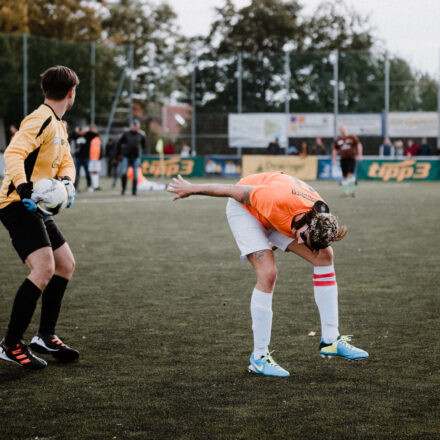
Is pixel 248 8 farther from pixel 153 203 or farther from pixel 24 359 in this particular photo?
pixel 24 359

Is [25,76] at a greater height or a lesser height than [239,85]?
lesser

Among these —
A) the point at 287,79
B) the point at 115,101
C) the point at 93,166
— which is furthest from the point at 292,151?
the point at 93,166

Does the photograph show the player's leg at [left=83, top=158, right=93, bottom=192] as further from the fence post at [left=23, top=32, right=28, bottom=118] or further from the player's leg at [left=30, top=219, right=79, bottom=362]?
the player's leg at [left=30, top=219, right=79, bottom=362]

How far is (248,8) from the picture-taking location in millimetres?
62906

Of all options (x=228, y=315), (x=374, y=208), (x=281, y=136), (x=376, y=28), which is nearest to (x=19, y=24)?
(x=281, y=136)

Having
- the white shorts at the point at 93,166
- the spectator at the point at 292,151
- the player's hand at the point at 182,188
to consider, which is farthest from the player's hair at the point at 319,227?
the spectator at the point at 292,151

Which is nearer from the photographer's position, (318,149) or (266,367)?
(266,367)

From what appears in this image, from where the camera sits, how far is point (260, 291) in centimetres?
502

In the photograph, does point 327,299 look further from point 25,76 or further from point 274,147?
point 25,76

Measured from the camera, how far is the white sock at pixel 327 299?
520 cm

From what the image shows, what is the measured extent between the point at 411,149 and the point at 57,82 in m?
34.7

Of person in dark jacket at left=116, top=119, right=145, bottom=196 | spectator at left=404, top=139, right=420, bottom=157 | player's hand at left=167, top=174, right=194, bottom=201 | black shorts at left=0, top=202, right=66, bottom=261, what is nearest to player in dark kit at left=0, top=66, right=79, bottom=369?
black shorts at left=0, top=202, right=66, bottom=261

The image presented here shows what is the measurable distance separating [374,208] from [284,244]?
1366 centimetres

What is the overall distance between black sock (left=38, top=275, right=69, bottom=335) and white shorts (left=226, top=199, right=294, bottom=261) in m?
1.24
